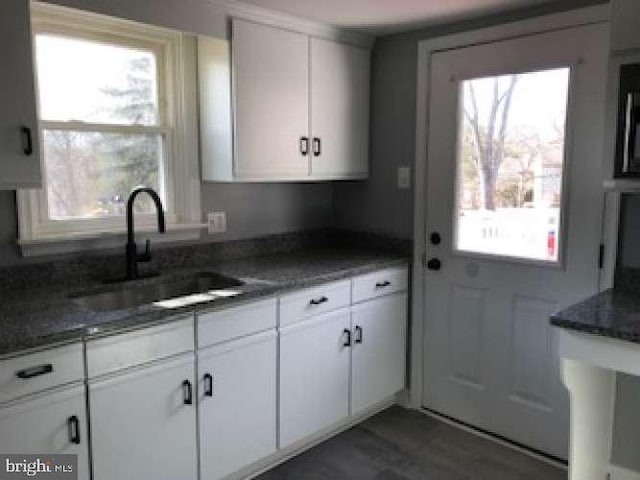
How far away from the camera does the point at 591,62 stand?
7.83 feet

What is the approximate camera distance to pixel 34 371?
1.68 meters

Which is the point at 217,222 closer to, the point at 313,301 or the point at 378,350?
the point at 313,301

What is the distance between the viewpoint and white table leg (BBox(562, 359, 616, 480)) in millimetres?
2031

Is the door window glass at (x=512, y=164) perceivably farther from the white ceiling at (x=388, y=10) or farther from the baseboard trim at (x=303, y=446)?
the baseboard trim at (x=303, y=446)

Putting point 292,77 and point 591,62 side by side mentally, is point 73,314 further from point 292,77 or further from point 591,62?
point 591,62

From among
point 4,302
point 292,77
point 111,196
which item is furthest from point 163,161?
point 4,302

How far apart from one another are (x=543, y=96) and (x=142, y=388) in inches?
84.0

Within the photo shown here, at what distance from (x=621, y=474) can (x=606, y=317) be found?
0.87 metres

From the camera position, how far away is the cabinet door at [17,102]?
1.87 metres

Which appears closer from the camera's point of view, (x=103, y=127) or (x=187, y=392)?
(x=187, y=392)

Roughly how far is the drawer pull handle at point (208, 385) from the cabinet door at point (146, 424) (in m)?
0.06

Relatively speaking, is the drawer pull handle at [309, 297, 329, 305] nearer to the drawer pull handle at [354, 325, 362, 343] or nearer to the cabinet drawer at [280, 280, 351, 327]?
the cabinet drawer at [280, 280, 351, 327]

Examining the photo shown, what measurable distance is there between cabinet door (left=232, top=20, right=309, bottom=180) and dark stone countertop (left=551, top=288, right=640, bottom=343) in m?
1.51

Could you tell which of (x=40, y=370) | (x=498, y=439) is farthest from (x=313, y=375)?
(x=40, y=370)
